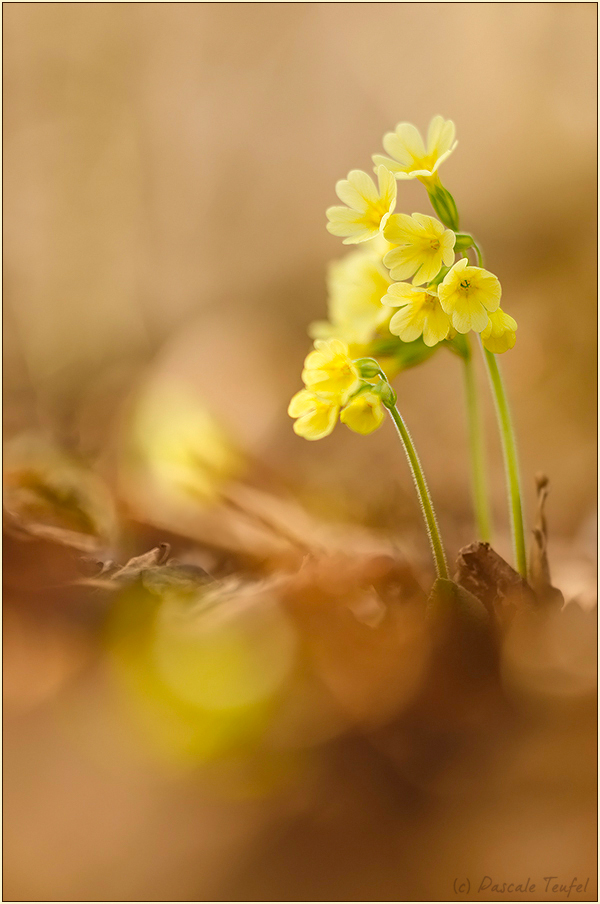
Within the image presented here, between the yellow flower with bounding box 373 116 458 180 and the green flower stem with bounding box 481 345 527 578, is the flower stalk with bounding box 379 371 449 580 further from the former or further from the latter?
the yellow flower with bounding box 373 116 458 180

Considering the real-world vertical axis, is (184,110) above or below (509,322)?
above

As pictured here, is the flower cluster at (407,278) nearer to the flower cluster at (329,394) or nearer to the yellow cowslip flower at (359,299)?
the flower cluster at (329,394)

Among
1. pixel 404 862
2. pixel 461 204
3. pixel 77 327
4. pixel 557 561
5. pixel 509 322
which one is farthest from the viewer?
pixel 461 204

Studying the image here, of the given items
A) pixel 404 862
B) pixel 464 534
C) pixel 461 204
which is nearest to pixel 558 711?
pixel 404 862

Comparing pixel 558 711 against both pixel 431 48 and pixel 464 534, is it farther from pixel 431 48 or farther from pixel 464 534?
pixel 431 48

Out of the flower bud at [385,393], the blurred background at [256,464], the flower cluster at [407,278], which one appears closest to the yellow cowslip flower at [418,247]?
the flower cluster at [407,278]

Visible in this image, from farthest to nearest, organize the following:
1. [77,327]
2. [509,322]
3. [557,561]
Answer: [77,327], [557,561], [509,322]
